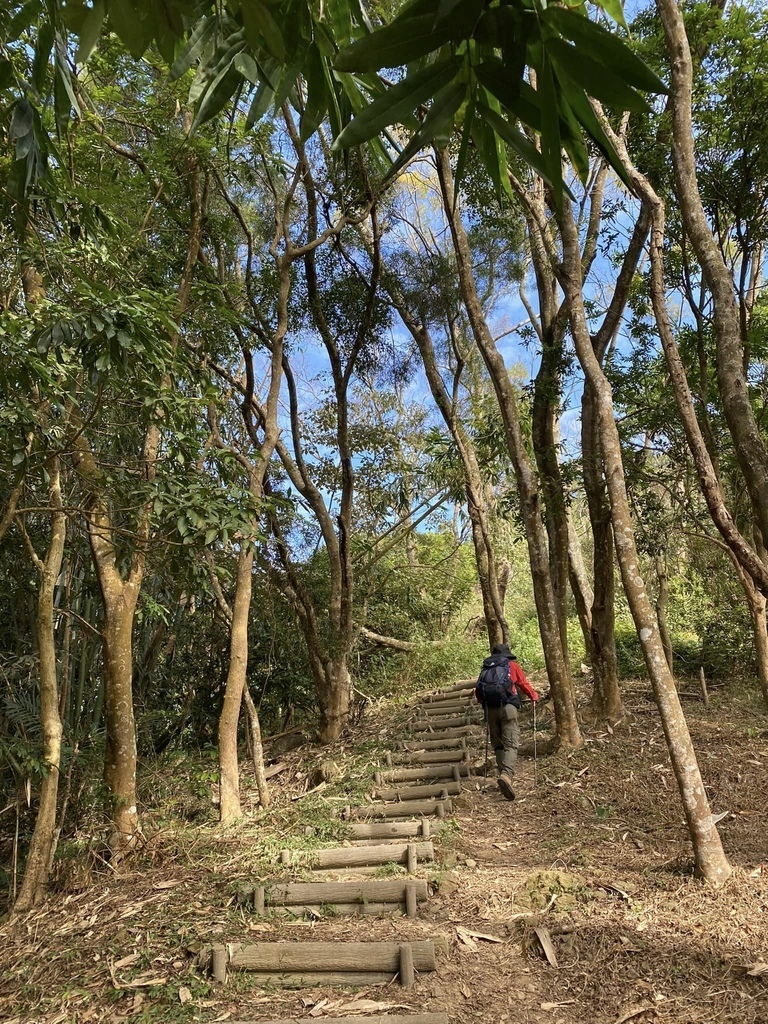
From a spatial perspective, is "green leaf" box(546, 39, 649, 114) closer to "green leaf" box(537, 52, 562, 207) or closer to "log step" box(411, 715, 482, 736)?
"green leaf" box(537, 52, 562, 207)

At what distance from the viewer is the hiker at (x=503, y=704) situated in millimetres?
7168

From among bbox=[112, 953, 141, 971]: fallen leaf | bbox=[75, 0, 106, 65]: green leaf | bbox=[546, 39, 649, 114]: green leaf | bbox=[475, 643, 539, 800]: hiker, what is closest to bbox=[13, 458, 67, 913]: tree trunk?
bbox=[112, 953, 141, 971]: fallen leaf

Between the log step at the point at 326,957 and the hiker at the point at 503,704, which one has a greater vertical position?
the hiker at the point at 503,704

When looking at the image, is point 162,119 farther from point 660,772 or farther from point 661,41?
point 660,772

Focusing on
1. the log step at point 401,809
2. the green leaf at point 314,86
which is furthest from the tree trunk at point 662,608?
the green leaf at point 314,86

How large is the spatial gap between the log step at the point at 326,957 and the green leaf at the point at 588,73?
171 inches

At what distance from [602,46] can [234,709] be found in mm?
7170

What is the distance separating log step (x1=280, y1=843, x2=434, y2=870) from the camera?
5328mm

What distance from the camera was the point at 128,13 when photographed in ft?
3.80

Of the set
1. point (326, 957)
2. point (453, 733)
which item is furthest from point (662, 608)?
point (326, 957)

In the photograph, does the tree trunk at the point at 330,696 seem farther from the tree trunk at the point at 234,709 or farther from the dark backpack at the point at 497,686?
the dark backpack at the point at 497,686

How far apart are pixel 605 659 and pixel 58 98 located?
8.17m

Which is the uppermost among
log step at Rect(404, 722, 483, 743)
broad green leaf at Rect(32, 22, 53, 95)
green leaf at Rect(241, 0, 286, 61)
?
broad green leaf at Rect(32, 22, 53, 95)

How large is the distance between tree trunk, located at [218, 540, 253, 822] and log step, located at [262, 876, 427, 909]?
2.31 m
